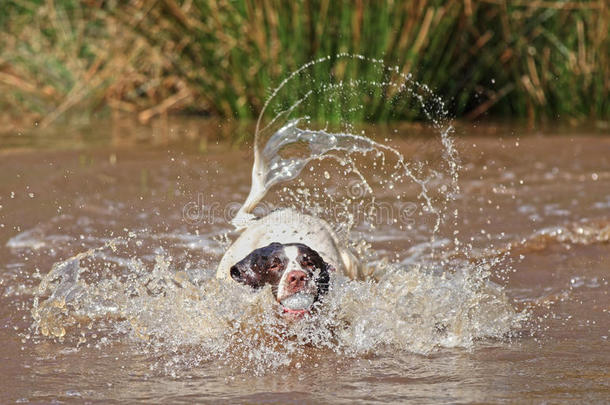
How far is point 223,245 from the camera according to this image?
14.9ft

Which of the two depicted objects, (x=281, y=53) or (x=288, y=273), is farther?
(x=281, y=53)

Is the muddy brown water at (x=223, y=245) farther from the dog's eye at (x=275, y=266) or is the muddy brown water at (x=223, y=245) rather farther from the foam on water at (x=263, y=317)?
the dog's eye at (x=275, y=266)

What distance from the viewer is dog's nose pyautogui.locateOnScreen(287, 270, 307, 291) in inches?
127

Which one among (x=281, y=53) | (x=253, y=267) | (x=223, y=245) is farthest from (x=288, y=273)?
(x=281, y=53)

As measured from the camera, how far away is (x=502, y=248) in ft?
15.1

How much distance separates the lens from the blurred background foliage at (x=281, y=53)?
276 inches

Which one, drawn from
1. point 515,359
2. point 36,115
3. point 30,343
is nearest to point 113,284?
point 30,343

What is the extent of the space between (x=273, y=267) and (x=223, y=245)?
1.27 meters

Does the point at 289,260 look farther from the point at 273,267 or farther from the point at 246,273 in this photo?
the point at 246,273

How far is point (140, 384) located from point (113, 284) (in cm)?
99

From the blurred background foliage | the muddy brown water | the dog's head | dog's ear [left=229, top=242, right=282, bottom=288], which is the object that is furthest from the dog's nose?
the blurred background foliage

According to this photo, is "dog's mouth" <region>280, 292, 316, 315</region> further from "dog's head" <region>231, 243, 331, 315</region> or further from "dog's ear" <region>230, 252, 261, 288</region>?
"dog's ear" <region>230, 252, 261, 288</region>

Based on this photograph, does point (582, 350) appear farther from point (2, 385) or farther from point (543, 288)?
point (2, 385)

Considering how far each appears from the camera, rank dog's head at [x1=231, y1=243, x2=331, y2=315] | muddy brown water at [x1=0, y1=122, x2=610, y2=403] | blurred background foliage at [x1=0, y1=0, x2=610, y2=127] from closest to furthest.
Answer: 1. muddy brown water at [x1=0, y1=122, x2=610, y2=403]
2. dog's head at [x1=231, y1=243, x2=331, y2=315]
3. blurred background foliage at [x1=0, y1=0, x2=610, y2=127]
